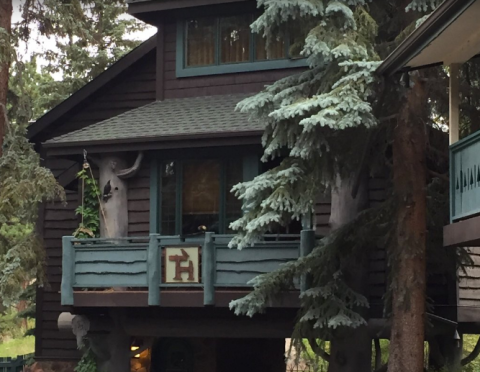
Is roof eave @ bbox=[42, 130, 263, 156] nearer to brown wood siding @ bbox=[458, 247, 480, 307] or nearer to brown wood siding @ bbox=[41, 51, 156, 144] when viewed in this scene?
brown wood siding @ bbox=[41, 51, 156, 144]

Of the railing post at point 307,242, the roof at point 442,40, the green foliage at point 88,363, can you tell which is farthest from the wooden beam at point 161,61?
the roof at point 442,40

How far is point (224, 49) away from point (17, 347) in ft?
90.5

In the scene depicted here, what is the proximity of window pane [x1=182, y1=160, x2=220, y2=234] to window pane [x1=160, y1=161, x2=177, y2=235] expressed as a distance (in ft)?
0.74

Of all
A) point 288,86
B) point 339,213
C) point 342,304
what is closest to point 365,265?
point 339,213

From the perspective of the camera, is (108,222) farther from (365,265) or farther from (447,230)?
(447,230)

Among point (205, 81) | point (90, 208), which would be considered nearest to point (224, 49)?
point (205, 81)

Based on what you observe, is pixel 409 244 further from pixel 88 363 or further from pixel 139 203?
pixel 88 363

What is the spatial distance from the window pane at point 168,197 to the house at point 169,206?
0.03 metres

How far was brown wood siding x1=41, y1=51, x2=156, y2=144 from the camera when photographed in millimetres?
20656

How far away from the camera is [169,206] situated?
18.4 metres

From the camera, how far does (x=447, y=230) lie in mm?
12117

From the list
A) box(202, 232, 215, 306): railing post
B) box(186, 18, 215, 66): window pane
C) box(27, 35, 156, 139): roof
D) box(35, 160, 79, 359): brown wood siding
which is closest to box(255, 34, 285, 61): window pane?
box(186, 18, 215, 66): window pane

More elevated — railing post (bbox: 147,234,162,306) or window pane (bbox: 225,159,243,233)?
window pane (bbox: 225,159,243,233)

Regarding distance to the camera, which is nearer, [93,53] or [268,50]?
[268,50]
